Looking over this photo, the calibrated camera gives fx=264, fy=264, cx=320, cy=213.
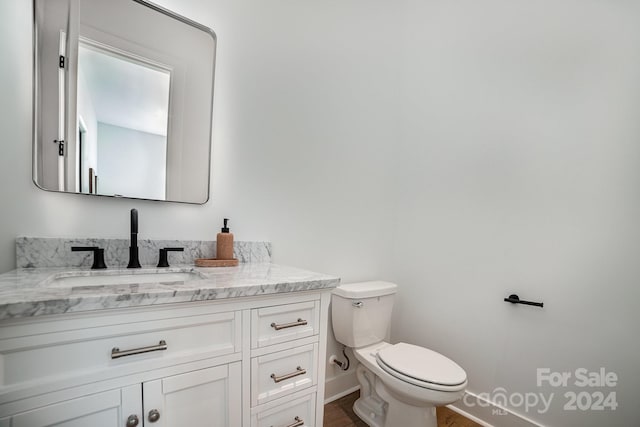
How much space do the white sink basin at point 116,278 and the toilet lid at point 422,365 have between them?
101 centimetres

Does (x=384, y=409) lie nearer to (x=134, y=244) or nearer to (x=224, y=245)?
(x=224, y=245)

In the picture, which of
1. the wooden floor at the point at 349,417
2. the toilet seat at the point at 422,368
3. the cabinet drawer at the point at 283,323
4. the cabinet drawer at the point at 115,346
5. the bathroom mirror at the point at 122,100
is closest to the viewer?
the cabinet drawer at the point at 115,346

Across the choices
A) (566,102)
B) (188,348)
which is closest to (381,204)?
(566,102)

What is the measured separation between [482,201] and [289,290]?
53.7 inches

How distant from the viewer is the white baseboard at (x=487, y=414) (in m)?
1.44

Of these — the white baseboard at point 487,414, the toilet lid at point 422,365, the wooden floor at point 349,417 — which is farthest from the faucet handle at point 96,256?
the white baseboard at point 487,414

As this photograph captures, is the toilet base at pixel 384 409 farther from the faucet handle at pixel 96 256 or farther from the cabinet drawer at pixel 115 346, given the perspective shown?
the faucet handle at pixel 96 256

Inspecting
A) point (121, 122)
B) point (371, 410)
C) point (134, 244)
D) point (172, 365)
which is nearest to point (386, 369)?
point (371, 410)

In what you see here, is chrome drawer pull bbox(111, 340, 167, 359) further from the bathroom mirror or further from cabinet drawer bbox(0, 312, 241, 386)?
the bathroom mirror

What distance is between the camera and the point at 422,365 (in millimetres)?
1297

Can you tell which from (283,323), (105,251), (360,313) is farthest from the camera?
(360,313)

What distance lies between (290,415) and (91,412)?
62 centimetres

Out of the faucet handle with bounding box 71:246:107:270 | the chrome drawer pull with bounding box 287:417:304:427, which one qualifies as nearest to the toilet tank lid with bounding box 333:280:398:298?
the chrome drawer pull with bounding box 287:417:304:427

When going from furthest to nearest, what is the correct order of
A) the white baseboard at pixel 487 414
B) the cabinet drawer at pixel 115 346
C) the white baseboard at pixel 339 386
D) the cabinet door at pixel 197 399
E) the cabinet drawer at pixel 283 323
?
the white baseboard at pixel 339 386
the white baseboard at pixel 487 414
the cabinet drawer at pixel 283 323
the cabinet door at pixel 197 399
the cabinet drawer at pixel 115 346
